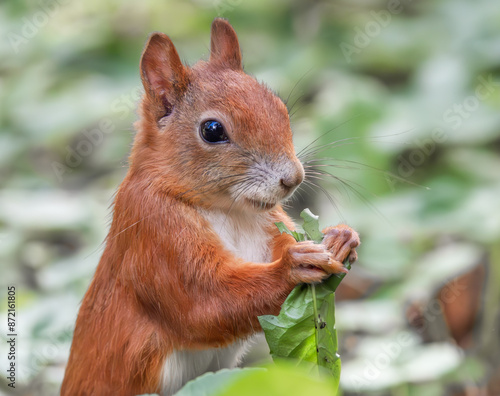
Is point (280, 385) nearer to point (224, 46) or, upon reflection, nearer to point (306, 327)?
point (306, 327)

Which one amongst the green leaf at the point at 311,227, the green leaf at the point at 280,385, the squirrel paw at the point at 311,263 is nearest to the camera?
the green leaf at the point at 280,385

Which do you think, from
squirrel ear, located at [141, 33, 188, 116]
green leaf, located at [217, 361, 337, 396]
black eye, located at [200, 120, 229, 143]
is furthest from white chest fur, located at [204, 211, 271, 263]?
green leaf, located at [217, 361, 337, 396]

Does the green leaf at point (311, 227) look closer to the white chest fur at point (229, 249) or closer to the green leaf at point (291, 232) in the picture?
the green leaf at point (291, 232)

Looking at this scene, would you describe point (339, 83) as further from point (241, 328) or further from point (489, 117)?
point (241, 328)

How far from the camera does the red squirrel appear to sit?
1.43 meters

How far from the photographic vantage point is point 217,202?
152cm

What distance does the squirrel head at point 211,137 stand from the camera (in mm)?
1471

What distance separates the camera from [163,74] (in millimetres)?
Result: 1598

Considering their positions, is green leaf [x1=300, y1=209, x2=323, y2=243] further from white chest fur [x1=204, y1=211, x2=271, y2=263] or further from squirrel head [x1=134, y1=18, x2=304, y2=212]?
white chest fur [x1=204, y1=211, x2=271, y2=263]

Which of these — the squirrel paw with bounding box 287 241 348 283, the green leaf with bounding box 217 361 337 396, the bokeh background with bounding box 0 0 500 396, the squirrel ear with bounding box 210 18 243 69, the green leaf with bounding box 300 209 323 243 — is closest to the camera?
the green leaf with bounding box 217 361 337 396

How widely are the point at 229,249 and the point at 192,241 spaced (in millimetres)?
106

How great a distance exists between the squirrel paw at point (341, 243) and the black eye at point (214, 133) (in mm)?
318

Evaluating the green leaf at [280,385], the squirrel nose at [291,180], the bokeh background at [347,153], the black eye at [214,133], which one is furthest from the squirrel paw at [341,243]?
the green leaf at [280,385]

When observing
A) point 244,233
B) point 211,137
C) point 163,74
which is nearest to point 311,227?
point 244,233
